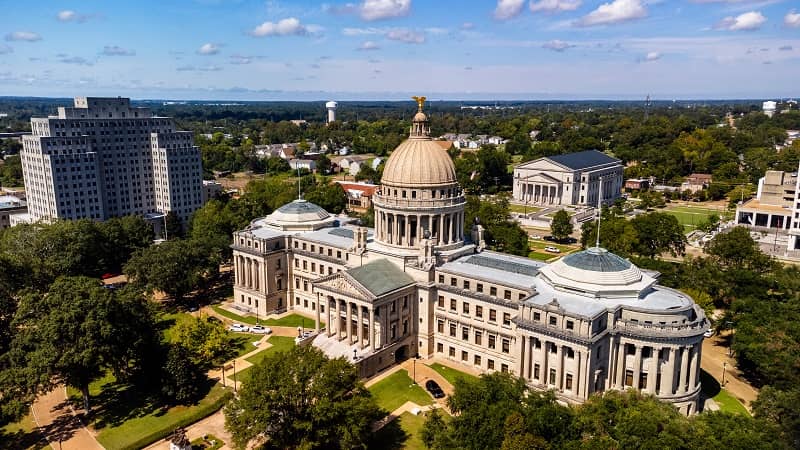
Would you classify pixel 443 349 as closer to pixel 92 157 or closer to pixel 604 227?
pixel 604 227

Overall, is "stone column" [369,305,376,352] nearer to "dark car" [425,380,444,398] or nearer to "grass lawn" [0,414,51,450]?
"dark car" [425,380,444,398]

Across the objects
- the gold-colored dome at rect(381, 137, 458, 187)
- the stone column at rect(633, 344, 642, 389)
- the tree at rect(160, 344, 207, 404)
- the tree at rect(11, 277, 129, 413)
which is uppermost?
the gold-colored dome at rect(381, 137, 458, 187)

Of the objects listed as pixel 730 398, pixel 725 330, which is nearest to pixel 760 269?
pixel 725 330

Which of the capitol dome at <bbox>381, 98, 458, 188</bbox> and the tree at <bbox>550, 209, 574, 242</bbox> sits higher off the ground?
the capitol dome at <bbox>381, 98, 458, 188</bbox>

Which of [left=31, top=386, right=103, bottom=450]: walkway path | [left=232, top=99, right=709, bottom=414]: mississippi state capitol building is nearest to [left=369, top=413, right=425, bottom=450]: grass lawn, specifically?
[left=232, top=99, right=709, bottom=414]: mississippi state capitol building

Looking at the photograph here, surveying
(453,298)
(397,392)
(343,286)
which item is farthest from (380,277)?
(397,392)

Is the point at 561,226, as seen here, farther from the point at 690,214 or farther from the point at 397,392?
the point at 397,392

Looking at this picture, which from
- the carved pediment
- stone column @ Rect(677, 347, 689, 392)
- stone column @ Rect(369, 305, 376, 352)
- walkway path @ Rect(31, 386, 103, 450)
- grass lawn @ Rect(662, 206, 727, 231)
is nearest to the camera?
walkway path @ Rect(31, 386, 103, 450)

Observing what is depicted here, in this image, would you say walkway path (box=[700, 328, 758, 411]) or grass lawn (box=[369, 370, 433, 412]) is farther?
walkway path (box=[700, 328, 758, 411])
